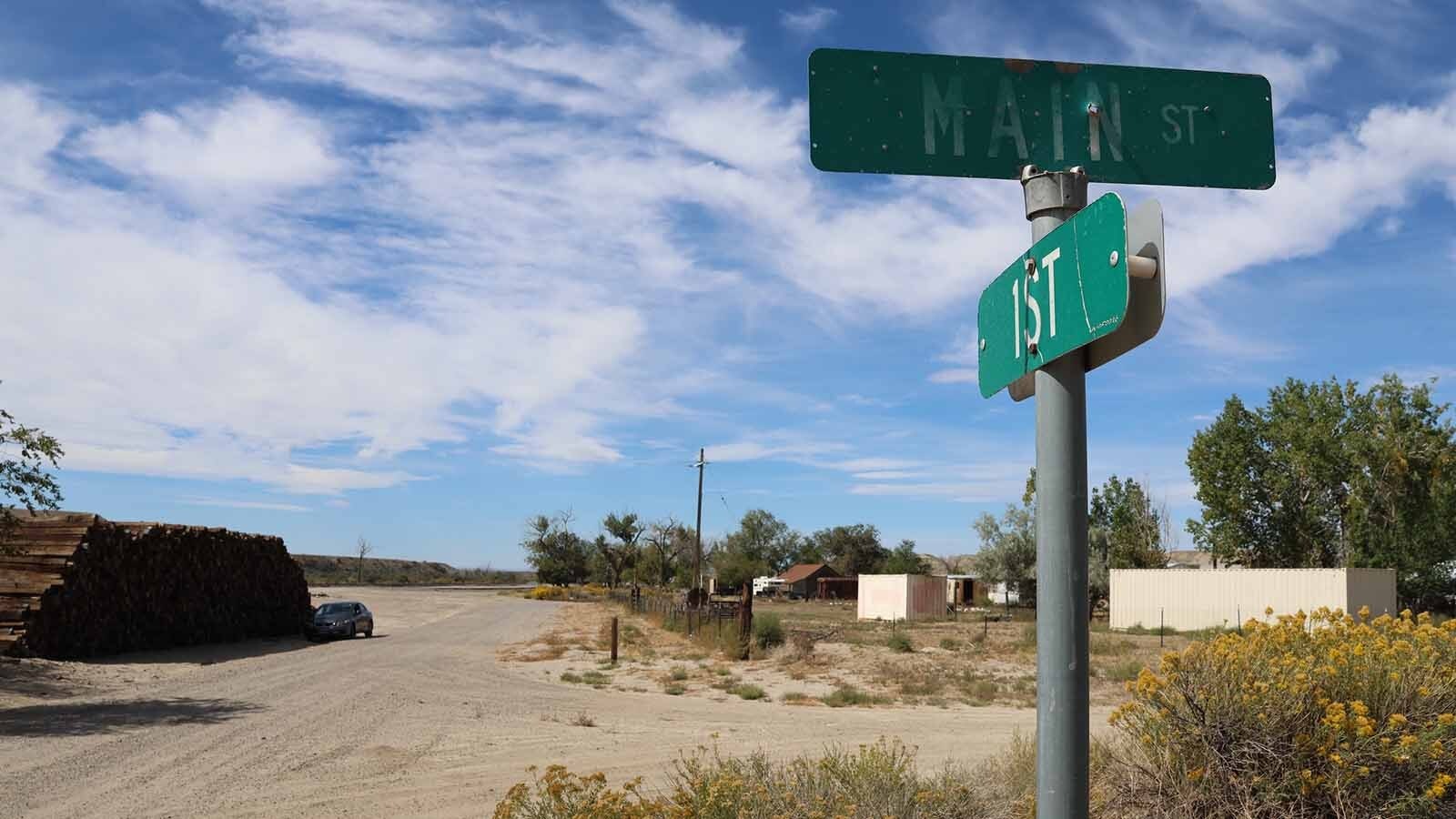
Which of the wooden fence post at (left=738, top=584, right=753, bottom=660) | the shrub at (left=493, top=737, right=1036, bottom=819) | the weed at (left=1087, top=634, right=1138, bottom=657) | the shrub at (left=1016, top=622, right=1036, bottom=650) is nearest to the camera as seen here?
the shrub at (left=493, top=737, right=1036, bottom=819)

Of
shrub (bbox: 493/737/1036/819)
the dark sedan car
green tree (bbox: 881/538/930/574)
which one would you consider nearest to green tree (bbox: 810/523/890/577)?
green tree (bbox: 881/538/930/574)

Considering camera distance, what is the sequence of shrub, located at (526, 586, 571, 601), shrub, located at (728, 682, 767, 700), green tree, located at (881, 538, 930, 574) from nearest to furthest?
shrub, located at (728, 682, 767, 700) → shrub, located at (526, 586, 571, 601) → green tree, located at (881, 538, 930, 574)

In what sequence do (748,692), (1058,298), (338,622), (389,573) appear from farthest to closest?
(389,573)
(338,622)
(748,692)
(1058,298)

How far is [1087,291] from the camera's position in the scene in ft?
6.77

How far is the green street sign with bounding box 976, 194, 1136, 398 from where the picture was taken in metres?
1.98

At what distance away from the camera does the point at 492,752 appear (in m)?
11.4

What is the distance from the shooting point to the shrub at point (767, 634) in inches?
1032

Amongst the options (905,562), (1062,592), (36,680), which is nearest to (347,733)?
(36,680)

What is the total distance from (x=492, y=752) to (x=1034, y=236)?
10.5m

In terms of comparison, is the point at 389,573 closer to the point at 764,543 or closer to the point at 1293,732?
the point at 764,543

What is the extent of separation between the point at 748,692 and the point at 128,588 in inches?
596

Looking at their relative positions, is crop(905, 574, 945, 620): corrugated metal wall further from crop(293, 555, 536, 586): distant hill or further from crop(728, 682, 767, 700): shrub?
crop(293, 555, 536, 586): distant hill

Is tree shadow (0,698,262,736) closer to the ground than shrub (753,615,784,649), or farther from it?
closer to the ground

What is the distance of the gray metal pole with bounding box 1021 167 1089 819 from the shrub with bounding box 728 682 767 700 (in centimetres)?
1587
